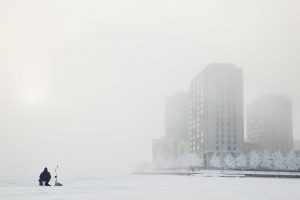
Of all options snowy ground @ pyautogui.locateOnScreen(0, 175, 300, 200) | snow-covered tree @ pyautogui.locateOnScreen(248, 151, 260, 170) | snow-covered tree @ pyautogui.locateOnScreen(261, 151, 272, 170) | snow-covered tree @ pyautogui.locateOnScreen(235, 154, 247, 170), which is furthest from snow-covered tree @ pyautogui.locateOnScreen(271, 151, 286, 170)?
snowy ground @ pyautogui.locateOnScreen(0, 175, 300, 200)

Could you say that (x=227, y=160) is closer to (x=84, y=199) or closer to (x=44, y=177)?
(x=44, y=177)

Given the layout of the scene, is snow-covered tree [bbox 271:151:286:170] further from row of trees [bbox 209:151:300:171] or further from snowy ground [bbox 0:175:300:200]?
snowy ground [bbox 0:175:300:200]

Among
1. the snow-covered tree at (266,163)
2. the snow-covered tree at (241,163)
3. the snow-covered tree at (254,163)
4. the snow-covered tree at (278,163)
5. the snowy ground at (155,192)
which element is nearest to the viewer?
the snowy ground at (155,192)

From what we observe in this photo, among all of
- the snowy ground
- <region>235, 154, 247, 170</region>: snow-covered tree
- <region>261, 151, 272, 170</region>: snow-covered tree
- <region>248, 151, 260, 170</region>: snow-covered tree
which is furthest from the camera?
<region>235, 154, 247, 170</region>: snow-covered tree

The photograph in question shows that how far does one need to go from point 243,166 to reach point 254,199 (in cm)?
16685

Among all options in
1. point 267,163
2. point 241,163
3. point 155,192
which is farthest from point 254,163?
point 155,192

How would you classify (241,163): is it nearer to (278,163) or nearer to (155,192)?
(278,163)

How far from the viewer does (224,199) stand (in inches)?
1187

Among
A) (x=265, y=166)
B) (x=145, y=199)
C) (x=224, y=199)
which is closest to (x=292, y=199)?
(x=224, y=199)

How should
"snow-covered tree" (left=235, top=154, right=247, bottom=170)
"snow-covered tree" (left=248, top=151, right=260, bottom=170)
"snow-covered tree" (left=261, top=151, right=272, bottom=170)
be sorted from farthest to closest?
1. "snow-covered tree" (left=235, top=154, right=247, bottom=170)
2. "snow-covered tree" (left=248, top=151, right=260, bottom=170)
3. "snow-covered tree" (left=261, top=151, right=272, bottom=170)

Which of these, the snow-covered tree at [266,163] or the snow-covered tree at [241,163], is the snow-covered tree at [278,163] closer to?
the snow-covered tree at [266,163]

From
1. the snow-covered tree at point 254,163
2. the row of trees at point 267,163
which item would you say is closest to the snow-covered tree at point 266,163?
the row of trees at point 267,163

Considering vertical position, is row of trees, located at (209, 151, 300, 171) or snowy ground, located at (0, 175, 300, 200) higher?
snowy ground, located at (0, 175, 300, 200)

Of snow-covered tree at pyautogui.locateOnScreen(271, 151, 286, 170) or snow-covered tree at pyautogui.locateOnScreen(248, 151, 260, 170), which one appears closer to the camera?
snow-covered tree at pyautogui.locateOnScreen(271, 151, 286, 170)
